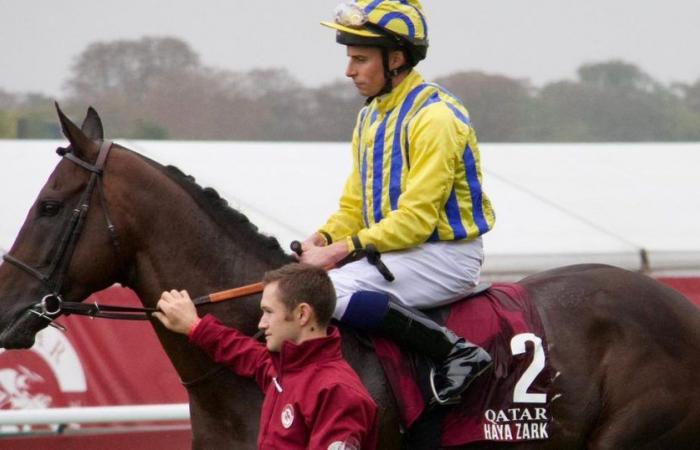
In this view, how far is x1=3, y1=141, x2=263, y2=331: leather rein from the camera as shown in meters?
4.19

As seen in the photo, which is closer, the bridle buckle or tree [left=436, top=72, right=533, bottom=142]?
the bridle buckle

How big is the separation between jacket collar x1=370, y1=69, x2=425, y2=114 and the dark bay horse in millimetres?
644

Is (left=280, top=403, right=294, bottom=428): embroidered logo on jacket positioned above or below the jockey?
below

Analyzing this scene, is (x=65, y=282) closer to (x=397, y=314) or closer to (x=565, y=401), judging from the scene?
(x=397, y=314)

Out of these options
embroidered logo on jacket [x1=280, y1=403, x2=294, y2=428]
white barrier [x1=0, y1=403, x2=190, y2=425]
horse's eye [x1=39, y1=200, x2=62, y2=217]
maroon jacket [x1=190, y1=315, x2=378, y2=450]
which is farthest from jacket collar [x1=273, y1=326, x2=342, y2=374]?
white barrier [x1=0, y1=403, x2=190, y2=425]

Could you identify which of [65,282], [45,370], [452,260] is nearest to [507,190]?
[45,370]

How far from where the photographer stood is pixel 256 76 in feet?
40.2

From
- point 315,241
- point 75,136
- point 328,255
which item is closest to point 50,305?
point 75,136

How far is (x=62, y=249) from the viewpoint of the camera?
4.21 metres

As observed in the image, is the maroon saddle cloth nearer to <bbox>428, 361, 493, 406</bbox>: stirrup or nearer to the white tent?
<bbox>428, 361, 493, 406</bbox>: stirrup

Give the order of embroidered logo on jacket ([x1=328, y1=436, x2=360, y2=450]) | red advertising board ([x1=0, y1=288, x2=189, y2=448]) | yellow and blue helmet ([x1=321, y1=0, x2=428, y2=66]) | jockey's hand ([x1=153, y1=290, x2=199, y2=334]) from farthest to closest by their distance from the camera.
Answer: red advertising board ([x1=0, y1=288, x2=189, y2=448]), yellow and blue helmet ([x1=321, y1=0, x2=428, y2=66]), jockey's hand ([x1=153, y1=290, x2=199, y2=334]), embroidered logo on jacket ([x1=328, y1=436, x2=360, y2=450])

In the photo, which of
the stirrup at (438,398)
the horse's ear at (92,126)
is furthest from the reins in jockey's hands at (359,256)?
the horse's ear at (92,126)

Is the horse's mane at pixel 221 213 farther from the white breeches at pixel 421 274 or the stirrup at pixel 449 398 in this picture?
the stirrup at pixel 449 398

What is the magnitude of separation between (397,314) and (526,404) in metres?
0.61
